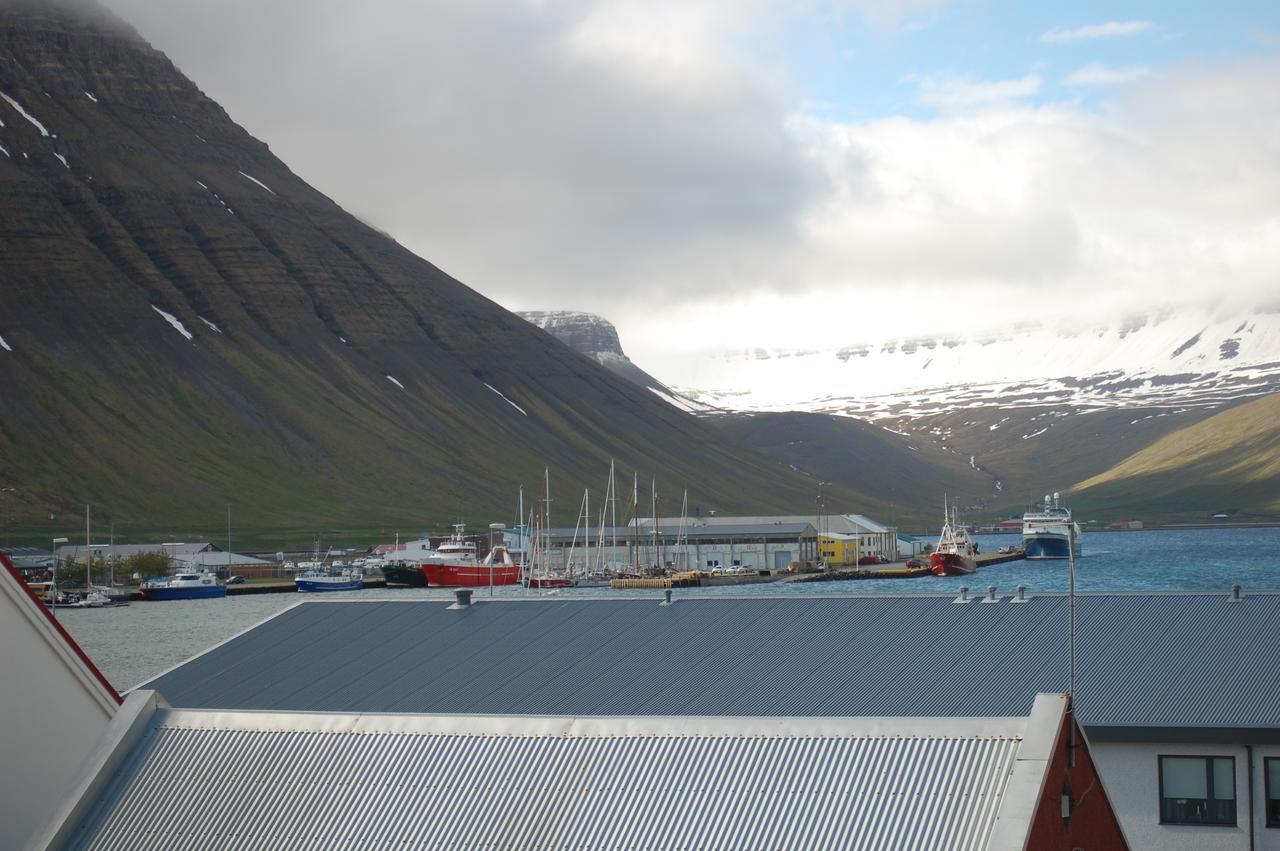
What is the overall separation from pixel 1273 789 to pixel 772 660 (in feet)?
34.2

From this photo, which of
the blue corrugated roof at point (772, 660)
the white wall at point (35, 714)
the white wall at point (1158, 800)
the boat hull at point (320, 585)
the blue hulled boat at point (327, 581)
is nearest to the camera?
the white wall at point (35, 714)

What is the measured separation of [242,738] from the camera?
781 inches

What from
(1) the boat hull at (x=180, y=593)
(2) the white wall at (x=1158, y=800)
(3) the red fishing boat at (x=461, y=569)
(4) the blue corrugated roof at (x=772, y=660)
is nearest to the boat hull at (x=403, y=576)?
(3) the red fishing boat at (x=461, y=569)

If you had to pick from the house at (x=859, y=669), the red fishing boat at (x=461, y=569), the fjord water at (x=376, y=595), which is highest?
the house at (x=859, y=669)

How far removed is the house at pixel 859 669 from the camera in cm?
2892

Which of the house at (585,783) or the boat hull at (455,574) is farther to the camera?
the boat hull at (455,574)

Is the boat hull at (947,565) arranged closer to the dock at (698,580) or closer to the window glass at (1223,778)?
the dock at (698,580)

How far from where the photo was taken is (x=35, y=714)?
2303cm

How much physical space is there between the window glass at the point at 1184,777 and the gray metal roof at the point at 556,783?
1327 centimetres

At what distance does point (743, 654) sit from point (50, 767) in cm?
1626

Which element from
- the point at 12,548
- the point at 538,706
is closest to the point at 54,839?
the point at 538,706

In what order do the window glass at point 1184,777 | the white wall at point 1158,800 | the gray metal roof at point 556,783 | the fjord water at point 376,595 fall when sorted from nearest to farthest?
the gray metal roof at point 556,783, the white wall at point 1158,800, the window glass at point 1184,777, the fjord water at point 376,595

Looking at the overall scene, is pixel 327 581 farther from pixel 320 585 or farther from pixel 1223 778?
pixel 1223 778

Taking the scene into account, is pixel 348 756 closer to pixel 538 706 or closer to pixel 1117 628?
pixel 538 706
